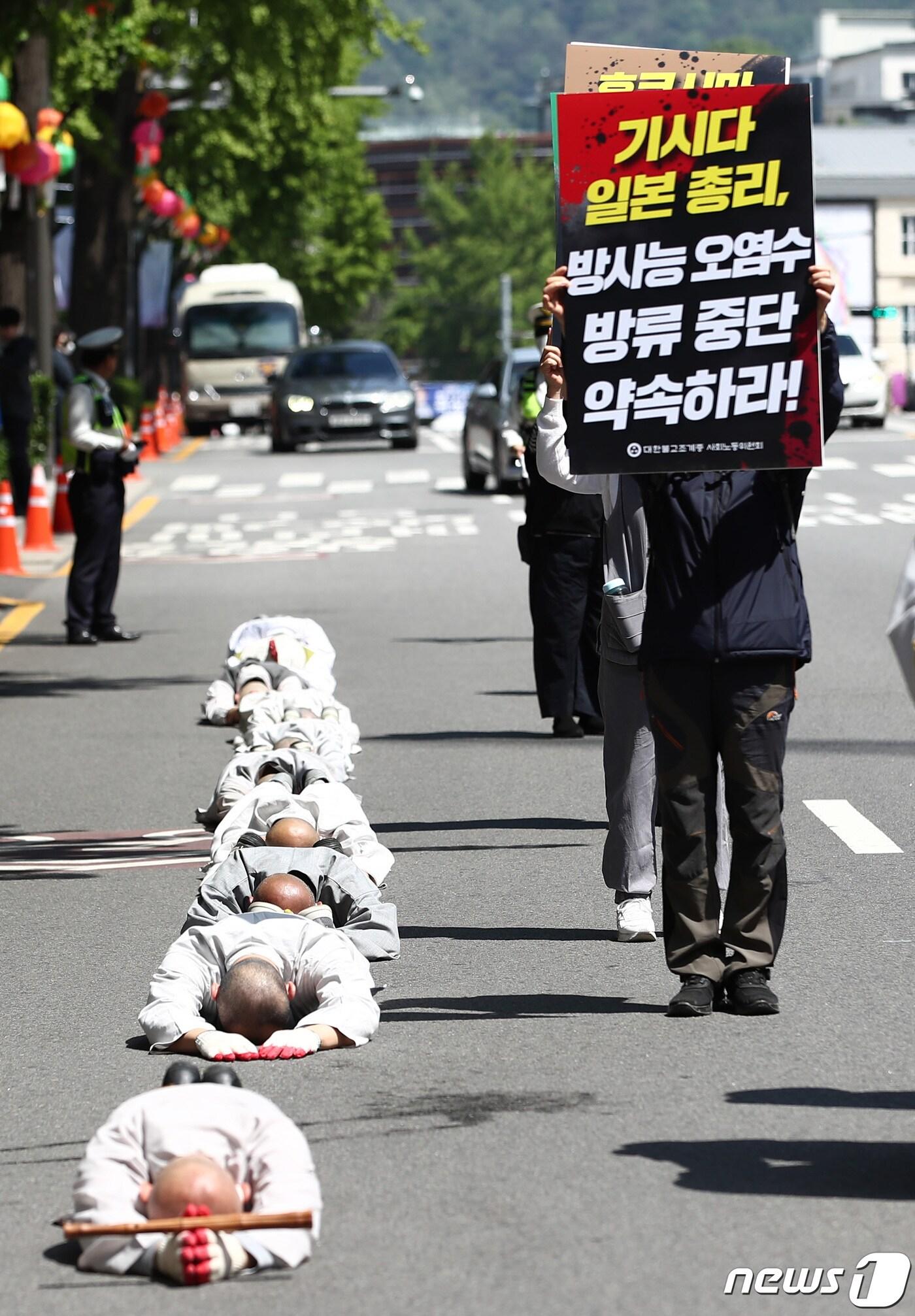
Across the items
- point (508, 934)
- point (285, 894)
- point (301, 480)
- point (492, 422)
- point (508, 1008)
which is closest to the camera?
point (508, 1008)

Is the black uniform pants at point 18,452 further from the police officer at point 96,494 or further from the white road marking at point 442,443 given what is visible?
the white road marking at point 442,443

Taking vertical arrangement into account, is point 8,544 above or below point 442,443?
above

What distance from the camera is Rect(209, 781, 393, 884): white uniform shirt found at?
7.84 m

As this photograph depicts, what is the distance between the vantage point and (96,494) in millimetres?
15938

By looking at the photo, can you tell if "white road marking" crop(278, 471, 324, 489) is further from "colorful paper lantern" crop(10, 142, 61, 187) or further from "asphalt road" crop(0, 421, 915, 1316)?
"asphalt road" crop(0, 421, 915, 1316)

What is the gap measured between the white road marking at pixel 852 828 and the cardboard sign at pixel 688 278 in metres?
2.79

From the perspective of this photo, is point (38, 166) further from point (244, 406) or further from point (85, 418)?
point (244, 406)

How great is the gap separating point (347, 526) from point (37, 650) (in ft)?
34.3

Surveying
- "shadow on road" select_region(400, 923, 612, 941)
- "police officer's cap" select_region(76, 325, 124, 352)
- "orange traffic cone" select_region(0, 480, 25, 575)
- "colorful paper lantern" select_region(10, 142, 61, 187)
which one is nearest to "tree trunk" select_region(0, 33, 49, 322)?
"colorful paper lantern" select_region(10, 142, 61, 187)

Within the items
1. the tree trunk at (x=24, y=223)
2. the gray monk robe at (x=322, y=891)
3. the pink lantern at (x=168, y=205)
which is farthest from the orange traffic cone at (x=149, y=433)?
the gray monk robe at (x=322, y=891)

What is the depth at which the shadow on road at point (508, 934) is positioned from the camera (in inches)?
285

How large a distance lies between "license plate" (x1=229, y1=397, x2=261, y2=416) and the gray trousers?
143ft

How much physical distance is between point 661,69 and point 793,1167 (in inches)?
118

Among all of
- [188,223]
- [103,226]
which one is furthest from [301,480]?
[188,223]
